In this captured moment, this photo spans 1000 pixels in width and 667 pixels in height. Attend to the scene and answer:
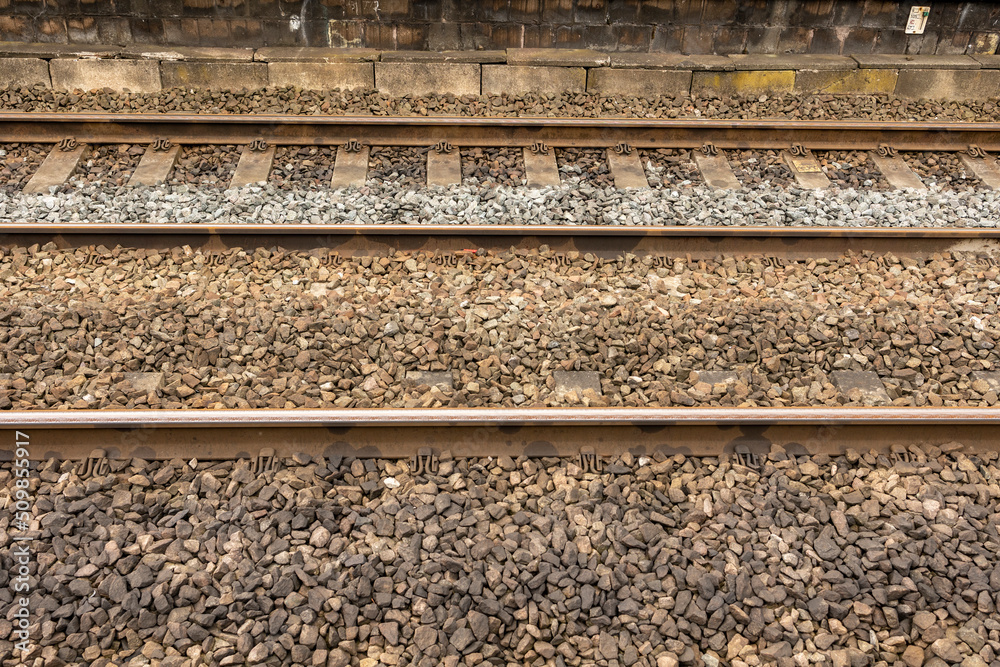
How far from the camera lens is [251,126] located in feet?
25.6

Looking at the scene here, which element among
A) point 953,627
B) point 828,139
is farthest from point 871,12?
point 953,627

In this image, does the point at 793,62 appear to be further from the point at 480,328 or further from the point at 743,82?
the point at 480,328

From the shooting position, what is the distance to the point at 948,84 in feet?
30.7

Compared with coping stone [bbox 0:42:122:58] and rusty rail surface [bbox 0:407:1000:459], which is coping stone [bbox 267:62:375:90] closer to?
coping stone [bbox 0:42:122:58]

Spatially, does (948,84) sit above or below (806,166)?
above

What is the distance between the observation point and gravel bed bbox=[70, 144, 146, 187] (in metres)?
7.19

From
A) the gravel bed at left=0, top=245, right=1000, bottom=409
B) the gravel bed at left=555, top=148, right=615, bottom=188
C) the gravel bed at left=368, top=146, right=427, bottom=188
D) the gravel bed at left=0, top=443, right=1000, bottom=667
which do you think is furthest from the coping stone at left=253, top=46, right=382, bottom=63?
the gravel bed at left=0, top=443, right=1000, bottom=667

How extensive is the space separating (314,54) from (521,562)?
7.17 m

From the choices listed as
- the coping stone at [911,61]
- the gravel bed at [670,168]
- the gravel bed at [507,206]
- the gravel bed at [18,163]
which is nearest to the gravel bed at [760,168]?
the gravel bed at [507,206]

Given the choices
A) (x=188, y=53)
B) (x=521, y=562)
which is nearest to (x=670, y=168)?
(x=521, y=562)

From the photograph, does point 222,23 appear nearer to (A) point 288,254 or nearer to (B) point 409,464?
(A) point 288,254

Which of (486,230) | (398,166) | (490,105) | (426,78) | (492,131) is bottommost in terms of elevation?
(486,230)

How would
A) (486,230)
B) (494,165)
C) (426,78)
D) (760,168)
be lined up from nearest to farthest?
(486,230)
(494,165)
(760,168)
(426,78)

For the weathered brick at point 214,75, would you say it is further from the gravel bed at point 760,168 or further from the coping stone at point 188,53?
the gravel bed at point 760,168
